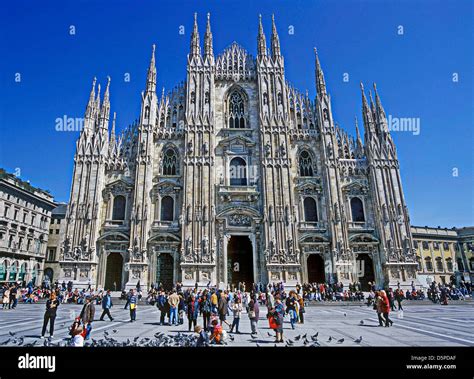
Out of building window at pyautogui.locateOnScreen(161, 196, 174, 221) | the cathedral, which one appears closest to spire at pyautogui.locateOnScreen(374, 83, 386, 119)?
the cathedral

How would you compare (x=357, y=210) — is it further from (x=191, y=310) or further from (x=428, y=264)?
(x=428, y=264)

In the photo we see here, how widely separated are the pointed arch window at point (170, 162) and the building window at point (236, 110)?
660 cm

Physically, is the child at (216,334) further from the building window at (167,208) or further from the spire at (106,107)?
the spire at (106,107)

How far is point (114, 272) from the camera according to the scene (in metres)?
27.4

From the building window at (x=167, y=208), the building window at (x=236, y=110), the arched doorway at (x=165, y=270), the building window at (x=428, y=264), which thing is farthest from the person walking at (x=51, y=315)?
the building window at (x=428, y=264)

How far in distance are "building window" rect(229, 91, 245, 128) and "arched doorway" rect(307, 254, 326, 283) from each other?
14.9 metres

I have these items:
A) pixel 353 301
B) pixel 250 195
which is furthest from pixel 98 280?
pixel 353 301

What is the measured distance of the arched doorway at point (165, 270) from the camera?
27.4 meters

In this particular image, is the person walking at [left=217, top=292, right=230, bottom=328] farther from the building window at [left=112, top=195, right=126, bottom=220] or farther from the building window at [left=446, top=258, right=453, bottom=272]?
the building window at [left=446, top=258, right=453, bottom=272]

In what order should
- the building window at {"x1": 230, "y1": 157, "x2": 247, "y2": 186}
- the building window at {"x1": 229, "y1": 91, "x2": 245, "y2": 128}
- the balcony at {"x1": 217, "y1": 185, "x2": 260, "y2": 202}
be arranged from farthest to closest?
1. the building window at {"x1": 229, "y1": 91, "x2": 245, "y2": 128}
2. the building window at {"x1": 230, "y1": 157, "x2": 247, "y2": 186}
3. the balcony at {"x1": 217, "y1": 185, "x2": 260, "y2": 202}

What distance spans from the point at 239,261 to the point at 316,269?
23.2 feet

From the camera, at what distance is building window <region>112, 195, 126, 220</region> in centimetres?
2870

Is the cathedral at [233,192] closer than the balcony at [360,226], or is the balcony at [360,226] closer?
the cathedral at [233,192]
